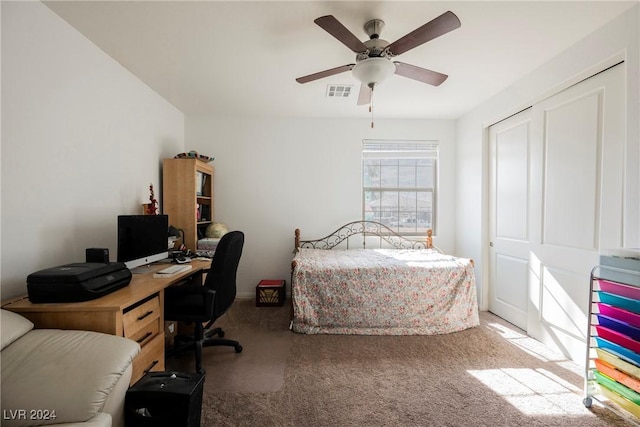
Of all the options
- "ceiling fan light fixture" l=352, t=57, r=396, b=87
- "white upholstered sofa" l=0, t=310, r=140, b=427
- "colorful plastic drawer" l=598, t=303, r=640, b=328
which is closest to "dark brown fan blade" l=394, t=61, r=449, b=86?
"ceiling fan light fixture" l=352, t=57, r=396, b=87

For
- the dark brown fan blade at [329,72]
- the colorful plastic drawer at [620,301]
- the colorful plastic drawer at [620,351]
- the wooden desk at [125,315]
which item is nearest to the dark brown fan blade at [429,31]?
the dark brown fan blade at [329,72]

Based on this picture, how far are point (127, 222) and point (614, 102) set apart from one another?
360 cm

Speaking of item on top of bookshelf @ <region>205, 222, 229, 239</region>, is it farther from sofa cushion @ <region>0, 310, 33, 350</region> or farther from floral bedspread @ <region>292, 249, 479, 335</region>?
sofa cushion @ <region>0, 310, 33, 350</region>

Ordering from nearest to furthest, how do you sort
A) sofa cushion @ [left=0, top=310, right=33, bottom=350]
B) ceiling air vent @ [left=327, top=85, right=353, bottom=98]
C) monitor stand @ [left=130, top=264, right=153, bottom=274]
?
sofa cushion @ [left=0, top=310, right=33, bottom=350], monitor stand @ [left=130, top=264, right=153, bottom=274], ceiling air vent @ [left=327, top=85, right=353, bottom=98]

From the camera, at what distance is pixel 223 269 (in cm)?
204

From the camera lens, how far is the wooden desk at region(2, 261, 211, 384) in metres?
1.36

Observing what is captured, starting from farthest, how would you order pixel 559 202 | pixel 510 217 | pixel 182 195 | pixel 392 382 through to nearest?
pixel 182 195, pixel 510 217, pixel 559 202, pixel 392 382

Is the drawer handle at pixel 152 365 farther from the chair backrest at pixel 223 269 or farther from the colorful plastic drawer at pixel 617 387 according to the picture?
the colorful plastic drawer at pixel 617 387

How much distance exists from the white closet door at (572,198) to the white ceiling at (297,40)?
50 centimetres

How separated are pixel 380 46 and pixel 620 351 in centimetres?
236

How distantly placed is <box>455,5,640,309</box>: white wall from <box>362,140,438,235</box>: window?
0.39m

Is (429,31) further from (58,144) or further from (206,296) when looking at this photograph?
(58,144)

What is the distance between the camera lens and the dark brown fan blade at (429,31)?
1.50 m

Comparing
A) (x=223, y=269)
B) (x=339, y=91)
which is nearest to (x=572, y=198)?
(x=339, y=91)
